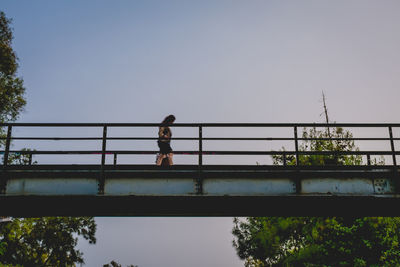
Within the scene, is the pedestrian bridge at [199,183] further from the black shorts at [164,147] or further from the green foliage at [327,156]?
the green foliage at [327,156]

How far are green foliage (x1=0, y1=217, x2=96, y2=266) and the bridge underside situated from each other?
92.9 feet

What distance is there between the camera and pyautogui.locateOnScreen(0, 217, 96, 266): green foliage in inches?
1380

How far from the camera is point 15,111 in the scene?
2844 cm

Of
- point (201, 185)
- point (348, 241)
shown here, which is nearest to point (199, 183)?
point (201, 185)

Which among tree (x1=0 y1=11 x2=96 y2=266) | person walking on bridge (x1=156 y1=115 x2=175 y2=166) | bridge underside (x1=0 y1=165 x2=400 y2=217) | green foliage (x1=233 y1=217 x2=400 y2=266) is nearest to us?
bridge underside (x1=0 y1=165 x2=400 y2=217)

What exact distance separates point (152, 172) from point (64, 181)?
2011mm

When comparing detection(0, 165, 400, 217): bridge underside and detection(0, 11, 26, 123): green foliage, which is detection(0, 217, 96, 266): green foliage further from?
detection(0, 165, 400, 217): bridge underside

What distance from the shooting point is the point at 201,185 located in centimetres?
866

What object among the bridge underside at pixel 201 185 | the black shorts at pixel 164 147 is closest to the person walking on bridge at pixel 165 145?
the black shorts at pixel 164 147

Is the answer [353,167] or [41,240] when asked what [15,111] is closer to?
[41,240]

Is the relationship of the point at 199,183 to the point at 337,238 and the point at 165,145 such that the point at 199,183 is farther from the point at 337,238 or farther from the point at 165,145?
the point at 337,238

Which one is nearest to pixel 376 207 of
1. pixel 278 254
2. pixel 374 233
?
pixel 374 233

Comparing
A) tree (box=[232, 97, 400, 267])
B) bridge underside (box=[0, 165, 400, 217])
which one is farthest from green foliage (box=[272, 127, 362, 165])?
bridge underside (box=[0, 165, 400, 217])

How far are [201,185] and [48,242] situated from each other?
32.4 meters
